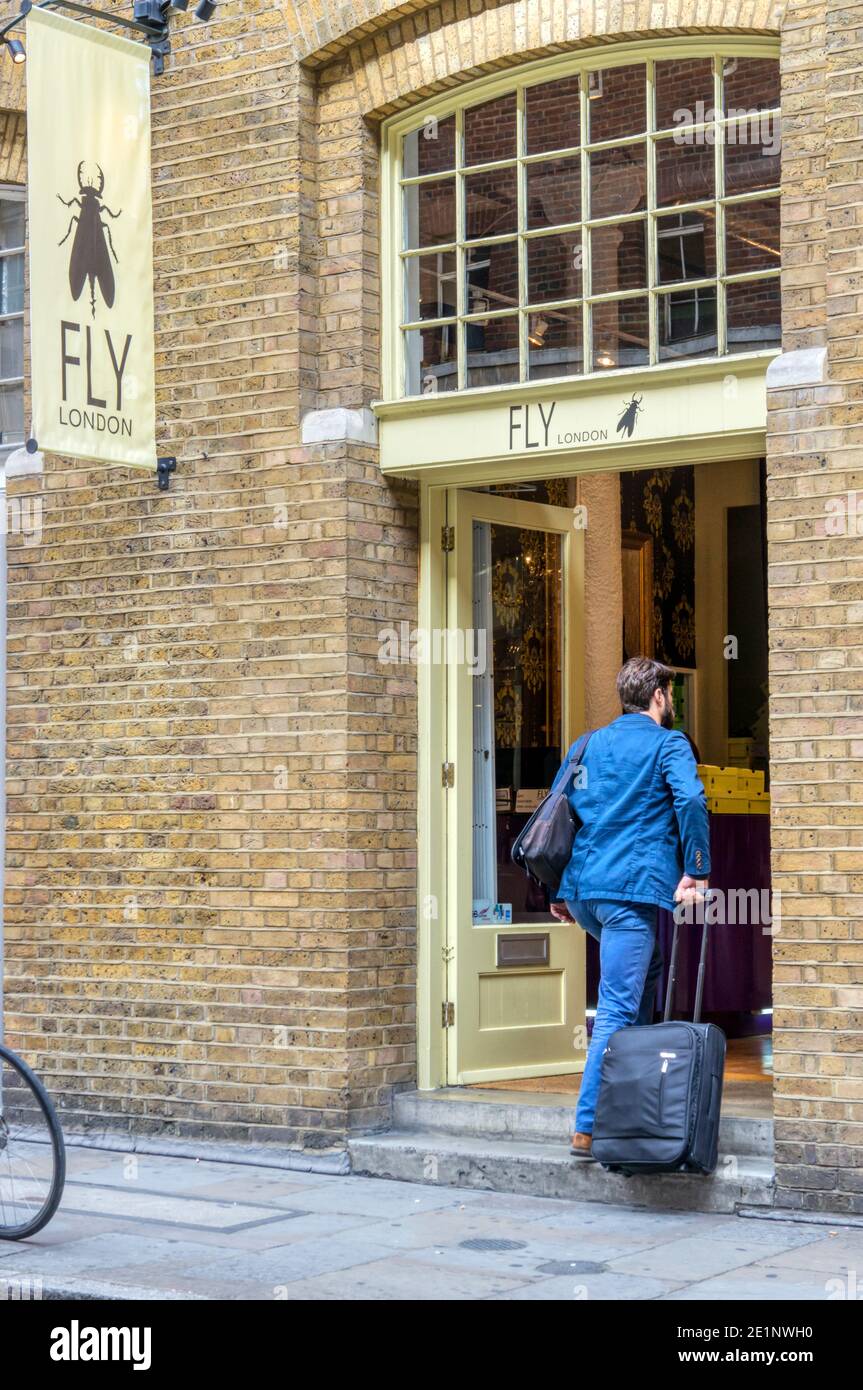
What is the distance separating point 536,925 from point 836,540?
276 cm

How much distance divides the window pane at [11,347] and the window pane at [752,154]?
417 cm

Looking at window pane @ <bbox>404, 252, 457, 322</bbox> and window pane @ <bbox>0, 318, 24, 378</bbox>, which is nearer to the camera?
window pane @ <bbox>404, 252, 457, 322</bbox>

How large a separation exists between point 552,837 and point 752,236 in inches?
102

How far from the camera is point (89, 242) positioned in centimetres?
841

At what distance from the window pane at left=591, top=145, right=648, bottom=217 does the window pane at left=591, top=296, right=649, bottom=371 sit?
15.9 inches

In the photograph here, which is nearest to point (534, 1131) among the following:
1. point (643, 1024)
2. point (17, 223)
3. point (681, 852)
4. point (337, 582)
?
point (643, 1024)

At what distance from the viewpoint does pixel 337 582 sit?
28.0 ft

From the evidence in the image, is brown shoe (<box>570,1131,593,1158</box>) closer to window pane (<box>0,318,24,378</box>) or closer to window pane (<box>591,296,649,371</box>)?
window pane (<box>591,296,649,371</box>)

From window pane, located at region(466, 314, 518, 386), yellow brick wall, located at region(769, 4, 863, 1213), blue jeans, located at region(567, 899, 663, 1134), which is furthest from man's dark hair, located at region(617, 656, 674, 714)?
window pane, located at region(466, 314, 518, 386)

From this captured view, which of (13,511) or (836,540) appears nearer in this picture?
(836,540)

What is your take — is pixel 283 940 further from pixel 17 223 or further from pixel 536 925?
pixel 17 223

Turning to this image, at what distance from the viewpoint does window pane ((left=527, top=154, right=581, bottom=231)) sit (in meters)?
8.35

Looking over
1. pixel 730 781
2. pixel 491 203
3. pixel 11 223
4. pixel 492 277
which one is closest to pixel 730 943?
pixel 730 781

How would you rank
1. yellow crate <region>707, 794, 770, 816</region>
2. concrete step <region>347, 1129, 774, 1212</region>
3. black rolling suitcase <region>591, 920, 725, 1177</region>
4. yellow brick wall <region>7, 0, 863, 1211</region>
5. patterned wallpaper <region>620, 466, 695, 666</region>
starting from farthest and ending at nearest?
patterned wallpaper <region>620, 466, 695, 666</region> → yellow crate <region>707, 794, 770, 816</region> → yellow brick wall <region>7, 0, 863, 1211</region> → concrete step <region>347, 1129, 774, 1212</region> → black rolling suitcase <region>591, 920, 725, 1177</region>
